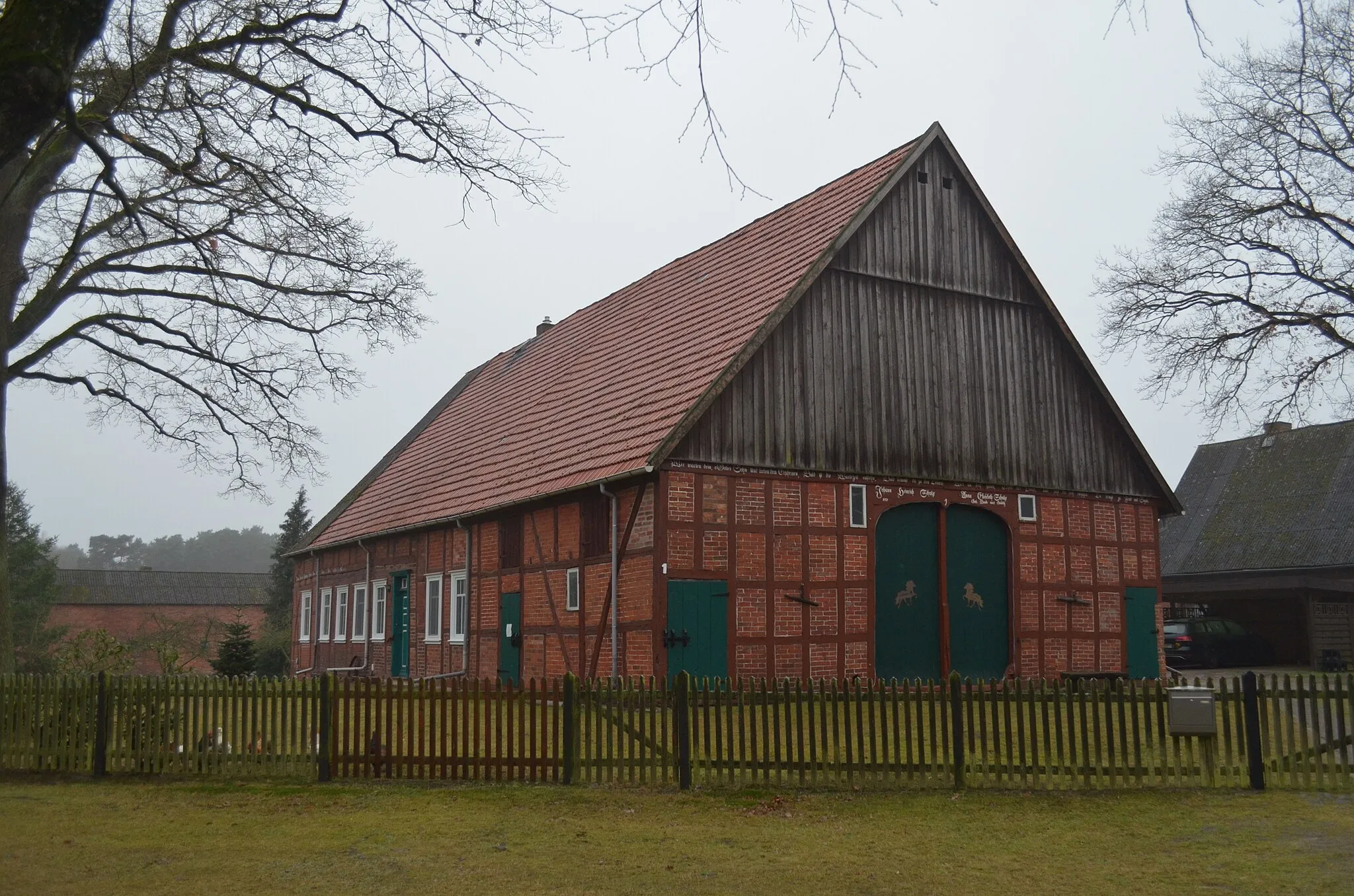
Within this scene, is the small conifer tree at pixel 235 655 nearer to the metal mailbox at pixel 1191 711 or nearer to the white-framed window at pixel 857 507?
the white-framed window at pixel 857 507

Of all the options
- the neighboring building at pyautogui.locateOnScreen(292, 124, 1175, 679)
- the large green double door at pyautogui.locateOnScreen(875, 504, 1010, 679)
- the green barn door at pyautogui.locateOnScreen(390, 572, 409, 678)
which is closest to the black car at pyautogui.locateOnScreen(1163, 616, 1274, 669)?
the neighboring building at pyautogui.locateOnScreen(292, 124, 1175, 679)

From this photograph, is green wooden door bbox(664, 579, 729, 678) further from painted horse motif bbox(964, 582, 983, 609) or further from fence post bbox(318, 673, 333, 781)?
fence post bbox(318, 673, 333, 781)

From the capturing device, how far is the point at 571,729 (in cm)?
1165

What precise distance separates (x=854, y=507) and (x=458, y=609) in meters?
8.26

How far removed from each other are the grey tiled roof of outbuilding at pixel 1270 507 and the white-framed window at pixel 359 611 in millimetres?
23792

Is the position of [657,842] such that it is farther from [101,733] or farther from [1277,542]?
[1277,542]

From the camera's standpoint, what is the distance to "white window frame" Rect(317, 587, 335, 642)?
29906 mm

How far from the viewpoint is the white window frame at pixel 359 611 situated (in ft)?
88.6

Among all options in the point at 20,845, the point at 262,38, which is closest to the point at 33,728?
the point at 20,845

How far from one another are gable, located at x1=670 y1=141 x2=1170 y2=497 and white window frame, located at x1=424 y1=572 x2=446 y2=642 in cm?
861

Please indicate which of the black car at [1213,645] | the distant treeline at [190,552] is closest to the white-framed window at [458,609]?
the black car at [1213,645]

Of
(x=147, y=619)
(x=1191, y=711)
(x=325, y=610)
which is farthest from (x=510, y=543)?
(x=147, y=619)

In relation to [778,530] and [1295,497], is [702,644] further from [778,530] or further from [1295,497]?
[1295,497]

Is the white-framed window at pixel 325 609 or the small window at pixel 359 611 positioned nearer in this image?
the small window at pixel 359 611
